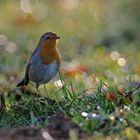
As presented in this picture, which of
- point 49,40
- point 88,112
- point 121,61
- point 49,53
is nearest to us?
point 88,112

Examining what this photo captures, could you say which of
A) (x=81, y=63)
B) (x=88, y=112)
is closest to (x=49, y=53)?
(x=88, y=112)

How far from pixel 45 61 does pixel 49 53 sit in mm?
94

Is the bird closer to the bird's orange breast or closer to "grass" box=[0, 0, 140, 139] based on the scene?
the bird's orange breast

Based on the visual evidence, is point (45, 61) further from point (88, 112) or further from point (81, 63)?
point (81, 63)

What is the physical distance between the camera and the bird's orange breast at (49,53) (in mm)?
7359

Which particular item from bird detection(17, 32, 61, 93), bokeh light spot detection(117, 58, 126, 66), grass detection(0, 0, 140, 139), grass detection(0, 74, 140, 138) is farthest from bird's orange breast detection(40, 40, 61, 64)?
bokeh light spot detection(117, 58, 126, 66)

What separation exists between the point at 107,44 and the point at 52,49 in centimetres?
467

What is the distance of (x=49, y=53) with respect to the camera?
24.3ft

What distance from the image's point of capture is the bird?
7.35m

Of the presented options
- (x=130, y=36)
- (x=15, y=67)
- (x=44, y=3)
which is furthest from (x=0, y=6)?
(x=15, y=67)

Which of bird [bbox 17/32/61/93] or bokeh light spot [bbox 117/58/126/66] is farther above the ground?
bird [bbox 17/32/61/93]

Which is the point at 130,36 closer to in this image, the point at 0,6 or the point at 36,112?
the point at 0,6

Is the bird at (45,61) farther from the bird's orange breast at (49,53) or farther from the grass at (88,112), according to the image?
the grass at (88,112)

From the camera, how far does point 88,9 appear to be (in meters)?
14.7
